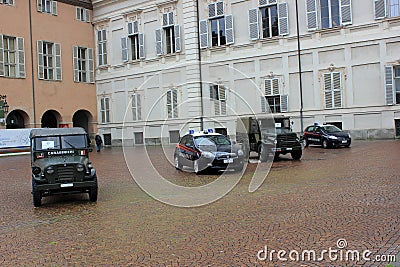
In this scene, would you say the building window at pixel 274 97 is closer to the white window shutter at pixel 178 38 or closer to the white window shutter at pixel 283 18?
the white window shutter at pixel 283 18

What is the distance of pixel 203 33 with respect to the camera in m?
38.3

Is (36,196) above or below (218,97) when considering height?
below

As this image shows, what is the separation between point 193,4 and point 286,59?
9674 millimetres

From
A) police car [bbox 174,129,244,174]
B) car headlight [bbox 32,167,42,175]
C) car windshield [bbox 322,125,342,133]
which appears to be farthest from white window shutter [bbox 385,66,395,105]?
car headlight [bbox 32,167,42,175]

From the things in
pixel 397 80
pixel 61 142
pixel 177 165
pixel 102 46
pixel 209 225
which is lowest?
pixel 209 225

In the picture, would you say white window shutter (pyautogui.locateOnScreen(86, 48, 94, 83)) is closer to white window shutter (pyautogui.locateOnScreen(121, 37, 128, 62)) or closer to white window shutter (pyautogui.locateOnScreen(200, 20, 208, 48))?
white window shutter (pyautogui.locateOnScreen(121, 37, 128, 62))

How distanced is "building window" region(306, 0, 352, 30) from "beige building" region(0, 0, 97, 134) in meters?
22.2

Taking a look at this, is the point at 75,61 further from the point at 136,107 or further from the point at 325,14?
the point at 325,14

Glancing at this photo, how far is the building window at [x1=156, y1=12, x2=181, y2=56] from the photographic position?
39.8 m

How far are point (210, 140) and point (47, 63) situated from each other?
27.9m

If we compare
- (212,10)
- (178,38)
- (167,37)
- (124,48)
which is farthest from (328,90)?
(124,48)

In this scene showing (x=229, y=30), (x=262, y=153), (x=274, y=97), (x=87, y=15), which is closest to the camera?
(x=262, y=153)

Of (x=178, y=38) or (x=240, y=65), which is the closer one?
(x=240, y=65)

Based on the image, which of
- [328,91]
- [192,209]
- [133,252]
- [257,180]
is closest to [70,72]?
[328,91]
